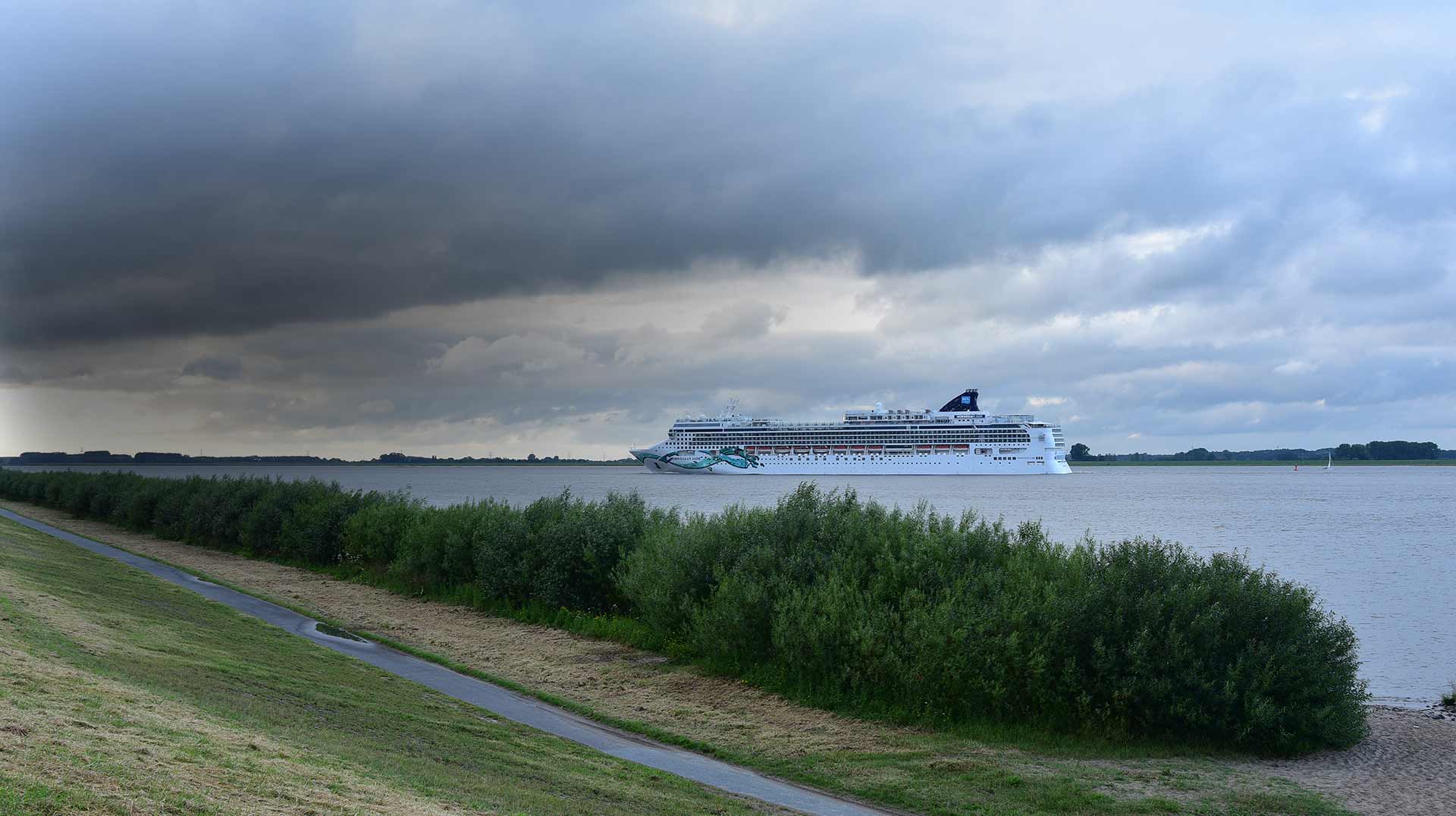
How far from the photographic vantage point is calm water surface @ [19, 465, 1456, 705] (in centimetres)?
2323

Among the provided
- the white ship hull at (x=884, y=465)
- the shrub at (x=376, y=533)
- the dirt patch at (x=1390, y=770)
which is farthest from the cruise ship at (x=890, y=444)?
the dirt patch at (x=1390, y=770)

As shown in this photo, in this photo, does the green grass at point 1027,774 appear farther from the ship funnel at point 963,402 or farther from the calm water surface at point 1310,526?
the ship funnel at point 963,402

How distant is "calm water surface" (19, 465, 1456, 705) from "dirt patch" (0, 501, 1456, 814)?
6354 mm

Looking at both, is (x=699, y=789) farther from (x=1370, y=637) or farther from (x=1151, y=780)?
(x=1370, y=637)

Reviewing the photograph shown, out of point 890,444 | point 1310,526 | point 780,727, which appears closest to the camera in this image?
point 780,727

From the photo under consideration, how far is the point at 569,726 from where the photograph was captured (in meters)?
13.0

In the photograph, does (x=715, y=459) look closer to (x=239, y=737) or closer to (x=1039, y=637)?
(x=1039, y=637)

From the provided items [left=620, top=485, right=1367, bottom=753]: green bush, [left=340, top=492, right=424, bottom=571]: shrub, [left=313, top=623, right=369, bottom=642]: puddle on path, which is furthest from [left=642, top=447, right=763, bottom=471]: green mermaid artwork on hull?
[left=620, top=485, right=1367, bottom=753]: green bush

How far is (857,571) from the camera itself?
51.6 feet

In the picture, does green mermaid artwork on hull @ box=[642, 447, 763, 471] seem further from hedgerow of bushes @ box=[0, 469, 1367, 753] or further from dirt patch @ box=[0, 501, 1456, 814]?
hedgerow of bushes @ box=[0, 469, 1367, 753]

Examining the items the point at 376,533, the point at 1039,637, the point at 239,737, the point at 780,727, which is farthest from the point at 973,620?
the point at 376,533

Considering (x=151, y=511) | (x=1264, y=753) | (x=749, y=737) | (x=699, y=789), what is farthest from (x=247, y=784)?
(x=151, y=511)

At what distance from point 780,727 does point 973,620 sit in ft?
9.85

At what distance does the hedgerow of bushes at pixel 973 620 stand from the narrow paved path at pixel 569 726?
3114 mm
